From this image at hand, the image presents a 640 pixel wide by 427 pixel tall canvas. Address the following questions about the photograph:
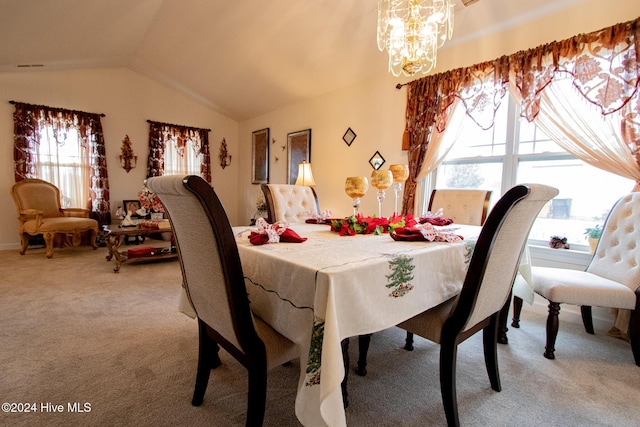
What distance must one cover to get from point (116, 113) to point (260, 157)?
8.45 feet

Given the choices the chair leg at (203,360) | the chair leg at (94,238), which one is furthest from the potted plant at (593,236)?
the chair leg at (94,238)

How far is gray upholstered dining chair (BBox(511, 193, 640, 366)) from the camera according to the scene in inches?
69.2

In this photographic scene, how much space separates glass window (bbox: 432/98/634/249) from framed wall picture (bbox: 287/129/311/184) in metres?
2.29

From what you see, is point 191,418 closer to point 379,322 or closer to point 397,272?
point 379,322

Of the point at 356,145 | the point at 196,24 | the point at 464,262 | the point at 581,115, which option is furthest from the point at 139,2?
the point at 581,115

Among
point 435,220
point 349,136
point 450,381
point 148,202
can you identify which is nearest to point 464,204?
point 435,220

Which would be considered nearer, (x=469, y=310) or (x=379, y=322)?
(x=379, y=322)

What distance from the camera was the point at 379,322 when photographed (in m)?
1.02

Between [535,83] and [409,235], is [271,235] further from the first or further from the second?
[535,83]

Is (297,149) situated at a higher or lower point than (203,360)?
higher

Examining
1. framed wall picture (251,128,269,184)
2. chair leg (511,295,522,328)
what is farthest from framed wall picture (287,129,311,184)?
chair leg (511,295,522,328)

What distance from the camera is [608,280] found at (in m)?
1.94

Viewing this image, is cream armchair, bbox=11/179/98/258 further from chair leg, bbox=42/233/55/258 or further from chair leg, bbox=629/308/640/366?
chair leg, bbox=629/308/640/366

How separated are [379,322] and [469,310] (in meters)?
0.38
